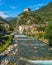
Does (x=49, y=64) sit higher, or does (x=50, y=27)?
(x=50, y=27)

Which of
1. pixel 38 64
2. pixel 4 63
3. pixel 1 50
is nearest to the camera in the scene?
pixel 4 63

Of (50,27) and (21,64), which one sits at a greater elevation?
(50,27)

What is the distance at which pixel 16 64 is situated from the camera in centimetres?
4294

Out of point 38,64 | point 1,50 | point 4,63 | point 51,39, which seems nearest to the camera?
point 4,63

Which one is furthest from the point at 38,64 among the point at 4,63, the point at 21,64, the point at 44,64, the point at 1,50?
the point at 1,50

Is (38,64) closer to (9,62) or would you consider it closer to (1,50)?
(9,62)

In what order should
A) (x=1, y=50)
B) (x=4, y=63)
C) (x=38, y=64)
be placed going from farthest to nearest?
1. (x=1, y=50)
2. (x=38, y=64)
3. (x=4, y=63)

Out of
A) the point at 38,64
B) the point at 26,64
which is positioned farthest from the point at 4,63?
the point at 38,64

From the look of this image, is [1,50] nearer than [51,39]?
Yes

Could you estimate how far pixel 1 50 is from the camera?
220 feet

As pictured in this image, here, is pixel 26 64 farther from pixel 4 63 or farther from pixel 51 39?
pixel 51 39

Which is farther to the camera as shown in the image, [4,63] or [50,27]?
[50,27]

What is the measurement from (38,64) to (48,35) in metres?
36.4

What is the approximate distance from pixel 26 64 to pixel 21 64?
1.31 m
